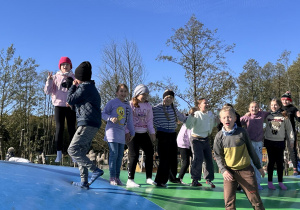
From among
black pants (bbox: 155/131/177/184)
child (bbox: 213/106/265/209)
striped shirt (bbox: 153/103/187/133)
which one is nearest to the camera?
child (bbox: 213/106/265/209)

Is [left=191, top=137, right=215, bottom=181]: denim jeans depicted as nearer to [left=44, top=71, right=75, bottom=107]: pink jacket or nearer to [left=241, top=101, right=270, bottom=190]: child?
[left=241, top=101, right=270, bottom=190]: child

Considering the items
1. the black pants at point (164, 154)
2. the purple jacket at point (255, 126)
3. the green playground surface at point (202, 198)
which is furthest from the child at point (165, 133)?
the purple jacket at point (255, 126)

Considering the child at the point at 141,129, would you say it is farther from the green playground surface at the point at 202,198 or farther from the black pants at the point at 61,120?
the black pants at the point at 61,120

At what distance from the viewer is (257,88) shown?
2612 centimetres

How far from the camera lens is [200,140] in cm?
488

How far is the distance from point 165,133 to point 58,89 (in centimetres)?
205

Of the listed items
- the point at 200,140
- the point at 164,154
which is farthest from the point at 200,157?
the point at 164,154

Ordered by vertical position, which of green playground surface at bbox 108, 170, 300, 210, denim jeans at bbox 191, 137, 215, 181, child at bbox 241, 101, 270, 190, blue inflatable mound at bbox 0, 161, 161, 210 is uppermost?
child at bbox 241, 101, 270, 190

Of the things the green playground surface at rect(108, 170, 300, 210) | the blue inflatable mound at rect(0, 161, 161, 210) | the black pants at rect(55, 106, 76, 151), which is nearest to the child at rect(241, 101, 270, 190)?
the green playground surface at rect(108, 170, 300, 210)

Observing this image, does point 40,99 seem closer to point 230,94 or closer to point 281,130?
point 230,94

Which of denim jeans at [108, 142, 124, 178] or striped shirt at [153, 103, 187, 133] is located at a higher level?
striped shirt at [153, 103, 187, 133]

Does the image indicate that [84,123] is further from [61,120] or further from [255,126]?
[255,126]

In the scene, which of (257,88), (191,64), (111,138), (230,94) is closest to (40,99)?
(191,64)

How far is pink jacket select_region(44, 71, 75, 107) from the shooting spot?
5008 mm
